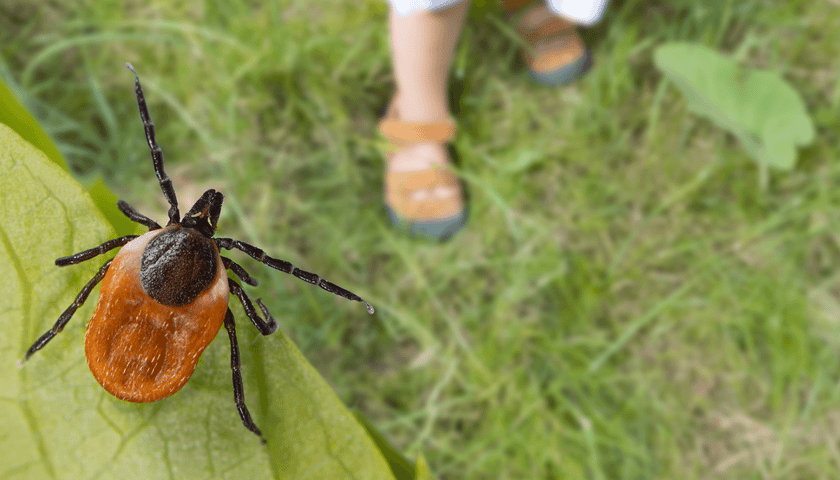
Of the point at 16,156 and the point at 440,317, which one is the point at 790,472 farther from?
the point at 16,156

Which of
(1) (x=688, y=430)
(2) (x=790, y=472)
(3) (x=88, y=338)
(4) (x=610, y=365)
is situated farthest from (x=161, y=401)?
(2) (x=790, y=472)

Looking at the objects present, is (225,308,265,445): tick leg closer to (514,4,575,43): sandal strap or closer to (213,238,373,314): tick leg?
(213,238,373,314): tick leg

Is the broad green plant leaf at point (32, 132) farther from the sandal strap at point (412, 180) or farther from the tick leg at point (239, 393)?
the sandal strap at point (412, 180)

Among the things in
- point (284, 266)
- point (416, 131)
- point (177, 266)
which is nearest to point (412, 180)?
point (416, 131)

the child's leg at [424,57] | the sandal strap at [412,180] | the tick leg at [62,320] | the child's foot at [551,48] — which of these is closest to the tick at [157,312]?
the tick leg at [62,320]

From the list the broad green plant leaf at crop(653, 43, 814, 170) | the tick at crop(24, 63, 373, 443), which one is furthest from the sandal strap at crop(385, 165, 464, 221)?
the tick at crop(24, 63, 373, 443)
